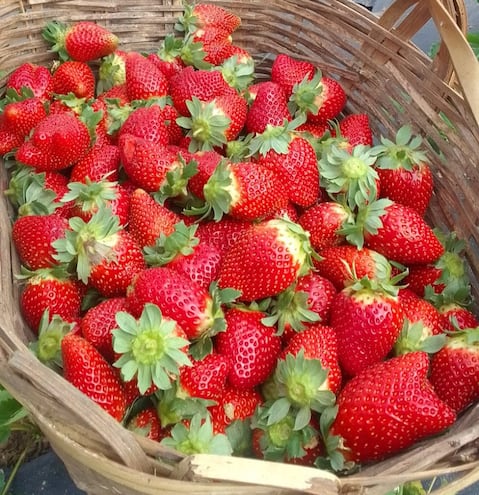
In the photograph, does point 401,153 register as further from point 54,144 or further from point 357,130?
point 54,144

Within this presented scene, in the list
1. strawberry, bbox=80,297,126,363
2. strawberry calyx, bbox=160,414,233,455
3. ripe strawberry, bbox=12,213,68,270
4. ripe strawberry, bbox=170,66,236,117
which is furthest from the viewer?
ripe strawberry, bbox=170,66,236,117

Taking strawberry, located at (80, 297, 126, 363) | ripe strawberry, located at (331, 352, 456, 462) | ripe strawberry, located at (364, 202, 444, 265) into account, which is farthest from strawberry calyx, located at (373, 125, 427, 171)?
strawberry, located at (80, 297, 126, 363)

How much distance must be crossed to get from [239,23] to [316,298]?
2.53ft

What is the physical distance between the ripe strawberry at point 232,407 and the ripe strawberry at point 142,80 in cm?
63

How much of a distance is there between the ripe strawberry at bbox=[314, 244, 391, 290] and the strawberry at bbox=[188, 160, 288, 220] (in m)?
0.12

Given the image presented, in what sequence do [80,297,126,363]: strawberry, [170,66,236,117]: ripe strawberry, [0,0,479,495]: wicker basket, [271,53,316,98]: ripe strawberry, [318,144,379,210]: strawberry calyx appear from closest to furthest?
[0,0,479,495]: wicker basket → [80,297,126,363]: strawberry → [318,144,379,210]: strawberry calyx → [170,66,236,117]: ripe strawberry → [271,53,316,98]: ripe strawberry

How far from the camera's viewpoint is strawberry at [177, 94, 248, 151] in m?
1.08

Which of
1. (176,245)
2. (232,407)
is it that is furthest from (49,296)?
(232,407)

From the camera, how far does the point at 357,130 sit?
3.86 ft

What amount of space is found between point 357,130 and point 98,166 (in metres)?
0.51

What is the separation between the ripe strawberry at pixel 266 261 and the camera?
82cm

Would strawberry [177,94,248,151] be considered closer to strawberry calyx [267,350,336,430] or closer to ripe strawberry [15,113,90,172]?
ripe strawberry [15,113,90,172]

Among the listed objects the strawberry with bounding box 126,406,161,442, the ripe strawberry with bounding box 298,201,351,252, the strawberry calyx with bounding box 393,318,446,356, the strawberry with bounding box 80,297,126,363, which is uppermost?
the strawberry calyx with bounding box 393,318,446,356

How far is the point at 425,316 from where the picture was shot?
2.91 ft
